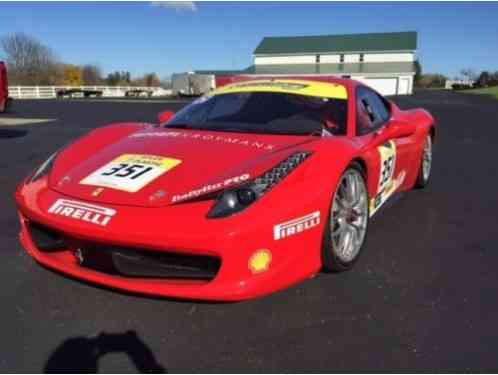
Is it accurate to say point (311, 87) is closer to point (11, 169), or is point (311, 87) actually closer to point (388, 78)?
point (11, 169)

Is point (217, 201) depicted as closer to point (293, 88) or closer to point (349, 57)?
point (293, 88)

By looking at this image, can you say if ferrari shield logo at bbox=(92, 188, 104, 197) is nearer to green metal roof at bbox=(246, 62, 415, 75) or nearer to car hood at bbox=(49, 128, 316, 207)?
car hood at bbox=(49, 128, 316, 207)

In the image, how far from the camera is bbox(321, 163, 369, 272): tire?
2.42 meters

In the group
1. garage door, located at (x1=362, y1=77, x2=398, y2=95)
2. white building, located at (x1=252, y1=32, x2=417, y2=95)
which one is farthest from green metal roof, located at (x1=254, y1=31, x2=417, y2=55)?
garage door, located at (x1=362, y1=77, x2=398, y2=95)

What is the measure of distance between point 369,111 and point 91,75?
253ft

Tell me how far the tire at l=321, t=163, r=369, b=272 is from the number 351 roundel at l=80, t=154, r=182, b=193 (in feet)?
3.05

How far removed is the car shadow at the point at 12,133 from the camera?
8.77 meters

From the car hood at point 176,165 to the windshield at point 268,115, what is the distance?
0.14 m

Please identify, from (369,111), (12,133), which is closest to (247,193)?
(369,111)

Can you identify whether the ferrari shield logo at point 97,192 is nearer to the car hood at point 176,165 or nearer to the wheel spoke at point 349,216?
the car hood at point 176,165

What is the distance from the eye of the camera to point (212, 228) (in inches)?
78.3

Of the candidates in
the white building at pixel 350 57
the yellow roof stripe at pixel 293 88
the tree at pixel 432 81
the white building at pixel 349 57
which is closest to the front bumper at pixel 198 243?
the yellow roof stripe at pixel 293 88

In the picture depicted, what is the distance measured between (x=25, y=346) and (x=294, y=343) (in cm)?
118

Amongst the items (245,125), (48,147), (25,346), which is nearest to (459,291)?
(245,125)
